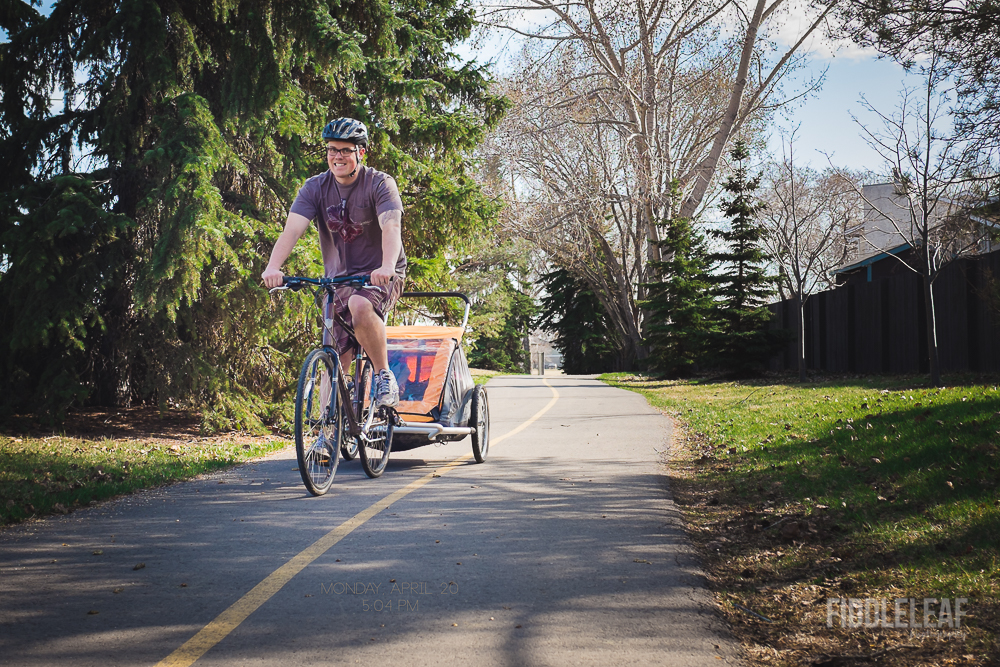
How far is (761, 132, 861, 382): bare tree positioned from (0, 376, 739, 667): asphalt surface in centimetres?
1978

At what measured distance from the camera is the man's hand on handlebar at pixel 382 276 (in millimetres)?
6766

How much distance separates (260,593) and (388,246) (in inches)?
125

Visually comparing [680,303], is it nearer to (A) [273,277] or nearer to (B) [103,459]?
(B) [103,459]

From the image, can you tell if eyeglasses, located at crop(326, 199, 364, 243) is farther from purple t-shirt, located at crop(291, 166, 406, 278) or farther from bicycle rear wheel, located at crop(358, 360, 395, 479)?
bicycle rear wheel, located at crop(358, 360, 395, 479)

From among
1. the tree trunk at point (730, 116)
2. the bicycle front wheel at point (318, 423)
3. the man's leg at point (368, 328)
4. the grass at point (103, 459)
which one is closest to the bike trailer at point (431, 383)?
the man's leg at point (368, 328)

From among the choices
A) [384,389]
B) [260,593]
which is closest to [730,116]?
[384,389]

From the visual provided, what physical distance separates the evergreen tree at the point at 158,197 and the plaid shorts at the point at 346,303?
15.3ft

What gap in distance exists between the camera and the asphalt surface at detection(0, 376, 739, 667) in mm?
3752

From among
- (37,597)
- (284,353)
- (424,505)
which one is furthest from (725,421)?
(37,597)

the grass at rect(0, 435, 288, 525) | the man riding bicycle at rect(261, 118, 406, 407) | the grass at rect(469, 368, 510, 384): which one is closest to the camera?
the man riding bicycle at rect(261, 118, 406, 407)

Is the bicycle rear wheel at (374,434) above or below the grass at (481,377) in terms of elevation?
below

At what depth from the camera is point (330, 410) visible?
7141 mm

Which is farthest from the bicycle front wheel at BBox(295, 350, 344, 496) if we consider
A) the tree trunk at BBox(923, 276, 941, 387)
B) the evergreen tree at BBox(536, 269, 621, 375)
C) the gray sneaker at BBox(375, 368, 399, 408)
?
the evergreen tree at BBox(536, 269, 621, 375)

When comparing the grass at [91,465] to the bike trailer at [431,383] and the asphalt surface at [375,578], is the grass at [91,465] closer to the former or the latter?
the asphalt surface at [375,578]
